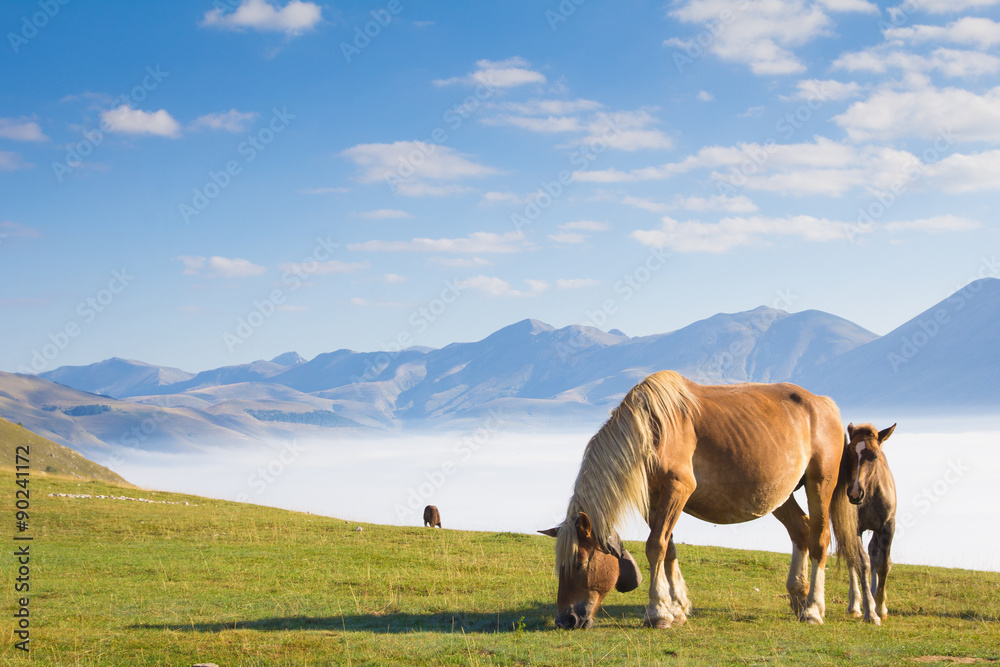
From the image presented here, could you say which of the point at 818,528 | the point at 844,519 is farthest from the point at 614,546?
the point at 844,519

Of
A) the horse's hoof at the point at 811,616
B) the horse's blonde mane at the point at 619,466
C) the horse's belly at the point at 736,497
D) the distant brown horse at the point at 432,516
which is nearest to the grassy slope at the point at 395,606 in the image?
the horse's hoof at the point at 811,616

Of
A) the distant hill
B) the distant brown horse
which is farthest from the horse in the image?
the distant hill

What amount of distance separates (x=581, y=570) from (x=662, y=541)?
111 cm

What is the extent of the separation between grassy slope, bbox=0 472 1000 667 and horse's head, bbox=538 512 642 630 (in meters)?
0.29

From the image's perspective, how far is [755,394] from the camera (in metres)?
10.5

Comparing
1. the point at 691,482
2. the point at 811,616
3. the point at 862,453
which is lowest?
the point at 811,616

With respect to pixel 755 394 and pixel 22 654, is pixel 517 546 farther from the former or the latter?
pixel 22 654

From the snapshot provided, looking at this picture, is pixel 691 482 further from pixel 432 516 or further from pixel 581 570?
pixel 432 516

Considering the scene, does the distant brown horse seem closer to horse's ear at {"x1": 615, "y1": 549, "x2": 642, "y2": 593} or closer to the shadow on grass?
the shadow on grass

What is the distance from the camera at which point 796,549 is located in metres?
10.6

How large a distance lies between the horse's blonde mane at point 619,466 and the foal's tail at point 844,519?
3.38m

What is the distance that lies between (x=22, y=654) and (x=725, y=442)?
8.46 m

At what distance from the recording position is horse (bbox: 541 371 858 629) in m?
8.71

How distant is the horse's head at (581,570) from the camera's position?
857cm
